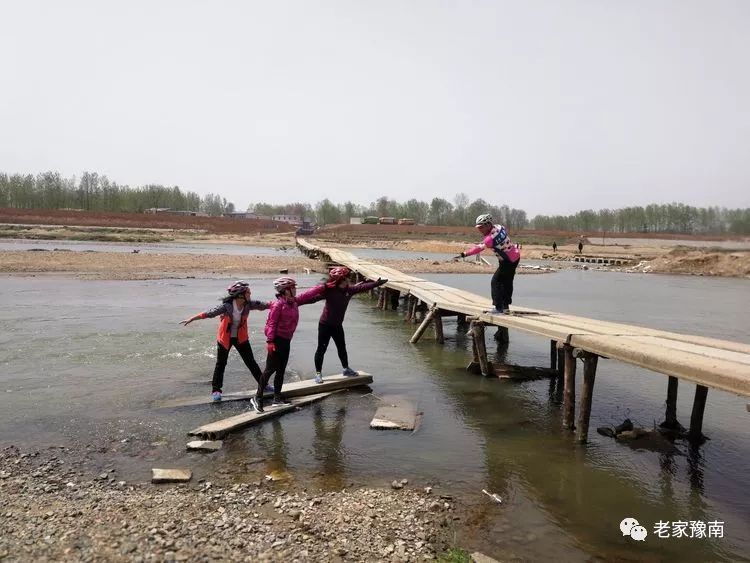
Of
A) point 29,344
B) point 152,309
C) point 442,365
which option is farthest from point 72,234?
point 442,365

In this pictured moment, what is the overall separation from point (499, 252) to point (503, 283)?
0.87m

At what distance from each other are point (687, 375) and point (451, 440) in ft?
9.98

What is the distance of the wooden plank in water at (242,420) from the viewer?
280 inches

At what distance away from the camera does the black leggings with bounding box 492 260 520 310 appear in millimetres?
9780

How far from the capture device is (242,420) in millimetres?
7508

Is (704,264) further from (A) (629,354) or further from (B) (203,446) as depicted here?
(B) (203,446)

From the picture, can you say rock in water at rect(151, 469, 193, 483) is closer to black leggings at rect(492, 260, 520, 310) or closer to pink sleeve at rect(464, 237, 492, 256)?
pink sleeve at rect(464, 237, 492, 256)

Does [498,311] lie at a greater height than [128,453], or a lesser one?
greater

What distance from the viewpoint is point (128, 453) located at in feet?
21.8

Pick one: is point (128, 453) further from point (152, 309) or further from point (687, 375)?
point (152, 309)

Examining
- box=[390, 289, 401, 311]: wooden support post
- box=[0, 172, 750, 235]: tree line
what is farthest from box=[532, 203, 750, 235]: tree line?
box=[390, 289, 401, 311]: wooden support post

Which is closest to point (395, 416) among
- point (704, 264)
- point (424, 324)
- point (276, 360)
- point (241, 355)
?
point (276, 360)

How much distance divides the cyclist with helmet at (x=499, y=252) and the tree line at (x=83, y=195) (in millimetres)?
111937

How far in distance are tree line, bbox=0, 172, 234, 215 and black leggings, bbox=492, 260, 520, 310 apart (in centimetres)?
11189
